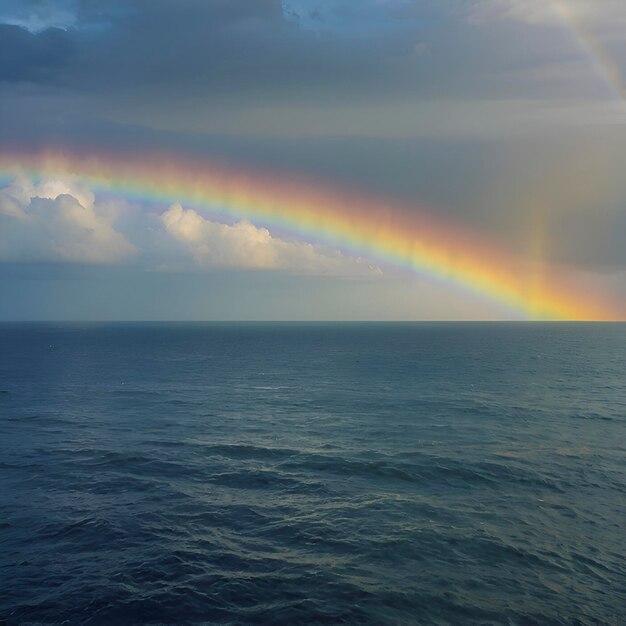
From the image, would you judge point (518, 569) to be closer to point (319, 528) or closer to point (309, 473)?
point (319, 528)

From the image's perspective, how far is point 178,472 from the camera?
191 feet

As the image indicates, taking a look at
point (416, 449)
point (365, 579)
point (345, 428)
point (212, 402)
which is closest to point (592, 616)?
point (365, 579)

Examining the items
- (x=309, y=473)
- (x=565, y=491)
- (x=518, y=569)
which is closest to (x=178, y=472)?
(x=309, y=473)

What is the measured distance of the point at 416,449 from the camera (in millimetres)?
67375

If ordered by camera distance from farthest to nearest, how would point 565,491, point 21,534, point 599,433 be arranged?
1. point 599,433
2. point 565,491
3. point 21,534

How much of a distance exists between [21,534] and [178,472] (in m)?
18.2

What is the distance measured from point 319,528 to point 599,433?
5418 cm

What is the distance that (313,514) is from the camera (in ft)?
150

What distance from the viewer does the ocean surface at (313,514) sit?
3238cm

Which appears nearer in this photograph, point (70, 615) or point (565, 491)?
point (70, 615)

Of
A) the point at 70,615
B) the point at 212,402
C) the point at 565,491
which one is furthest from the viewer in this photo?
the point at 212,402

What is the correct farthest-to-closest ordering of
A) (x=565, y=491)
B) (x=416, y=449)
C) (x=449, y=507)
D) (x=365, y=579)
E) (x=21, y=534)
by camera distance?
1. (x=416, y=449)
2. (x=565, y=491)
3. (x=449, y=507)
4. (x=21, y=534)
5. (x=365, y=579)

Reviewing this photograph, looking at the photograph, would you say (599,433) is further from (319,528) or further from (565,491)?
(319,528)

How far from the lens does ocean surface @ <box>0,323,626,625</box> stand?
32375 mm
